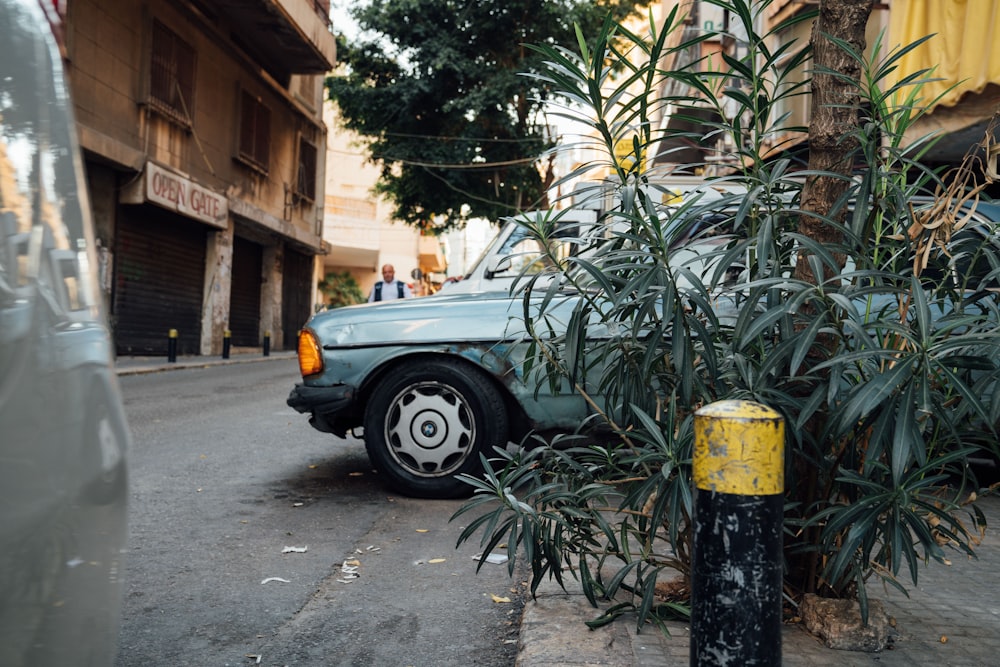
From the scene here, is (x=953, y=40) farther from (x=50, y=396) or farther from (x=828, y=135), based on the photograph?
(x=50, y=396)

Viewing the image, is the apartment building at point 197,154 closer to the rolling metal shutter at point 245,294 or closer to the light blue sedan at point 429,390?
the rolling metal shutter at point 245,294

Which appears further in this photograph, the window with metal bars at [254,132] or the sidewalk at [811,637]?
the window with metal bars at [254,132]

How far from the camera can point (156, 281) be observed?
17.3 m

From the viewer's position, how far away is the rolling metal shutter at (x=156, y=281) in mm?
16094

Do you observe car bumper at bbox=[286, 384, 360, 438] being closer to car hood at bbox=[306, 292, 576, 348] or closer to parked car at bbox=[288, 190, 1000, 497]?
parked car at bbox=[288, 190, 1000, 497]

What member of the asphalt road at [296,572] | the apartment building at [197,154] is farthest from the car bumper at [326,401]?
the apartment building at [197,154]

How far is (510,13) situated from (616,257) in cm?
1914

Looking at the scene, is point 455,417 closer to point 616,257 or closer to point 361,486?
point 361,486

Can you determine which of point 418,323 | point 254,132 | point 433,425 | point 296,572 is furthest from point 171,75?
point 296,572

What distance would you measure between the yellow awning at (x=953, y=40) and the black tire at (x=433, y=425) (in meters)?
5.92

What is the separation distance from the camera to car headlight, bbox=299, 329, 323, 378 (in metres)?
4.84

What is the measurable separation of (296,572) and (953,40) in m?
9.24

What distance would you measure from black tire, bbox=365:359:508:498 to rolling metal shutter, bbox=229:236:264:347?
17.9 m

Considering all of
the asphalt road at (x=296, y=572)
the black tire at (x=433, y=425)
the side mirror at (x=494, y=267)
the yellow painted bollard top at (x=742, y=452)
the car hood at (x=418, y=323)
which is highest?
the side mirror at (x=494, y=267)
